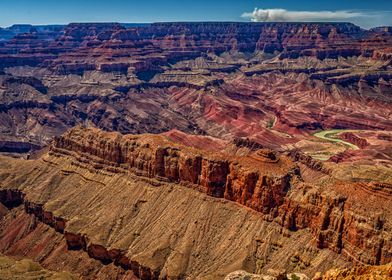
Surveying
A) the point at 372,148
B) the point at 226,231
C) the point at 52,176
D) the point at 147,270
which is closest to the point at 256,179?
the point at 226,231

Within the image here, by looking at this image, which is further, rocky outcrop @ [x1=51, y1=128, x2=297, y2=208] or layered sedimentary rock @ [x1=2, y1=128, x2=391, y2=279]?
rocky outcrop @ [x1=51, y1=128, x2=297, y2=208]

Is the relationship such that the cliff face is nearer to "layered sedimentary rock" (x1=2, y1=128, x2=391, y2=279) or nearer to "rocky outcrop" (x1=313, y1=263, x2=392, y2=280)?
"layered sedimentary rock" (x1=2, y1=128, x2=391, y2=279)

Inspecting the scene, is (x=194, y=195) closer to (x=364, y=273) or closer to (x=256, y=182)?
(x=256, y=182)

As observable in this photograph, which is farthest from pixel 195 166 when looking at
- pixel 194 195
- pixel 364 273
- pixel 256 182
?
pixel 364 273

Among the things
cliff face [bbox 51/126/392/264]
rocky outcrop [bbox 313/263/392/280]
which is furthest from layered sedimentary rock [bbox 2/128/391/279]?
rocky outcrop [bbox 313/263/392/280]

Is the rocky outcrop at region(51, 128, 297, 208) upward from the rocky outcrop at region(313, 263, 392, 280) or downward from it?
downward

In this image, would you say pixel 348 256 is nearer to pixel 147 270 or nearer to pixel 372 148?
pixel 147 270

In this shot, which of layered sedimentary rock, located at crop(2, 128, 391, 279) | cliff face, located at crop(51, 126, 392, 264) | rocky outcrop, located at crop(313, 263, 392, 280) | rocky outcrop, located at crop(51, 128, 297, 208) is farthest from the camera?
rocky outcrop, located at crop(51, 128, 297, 208)

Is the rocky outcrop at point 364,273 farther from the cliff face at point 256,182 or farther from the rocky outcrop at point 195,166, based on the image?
the rocky outcrop at point 195,166

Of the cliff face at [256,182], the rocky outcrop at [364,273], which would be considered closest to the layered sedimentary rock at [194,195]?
the cliff face at [256,182]

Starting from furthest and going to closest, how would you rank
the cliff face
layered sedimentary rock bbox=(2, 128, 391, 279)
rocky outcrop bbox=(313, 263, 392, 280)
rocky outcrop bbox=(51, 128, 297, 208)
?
1. rocky outcrop bbox=(51, 128, 297, 208)
2. layered sedimentary rock bbox=(2, 128, 391, 279)
3. the cliff face
4. rocky outcrop bbox=(313, 263, 392, 280)

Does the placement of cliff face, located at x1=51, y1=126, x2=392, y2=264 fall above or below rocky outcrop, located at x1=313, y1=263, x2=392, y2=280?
below
